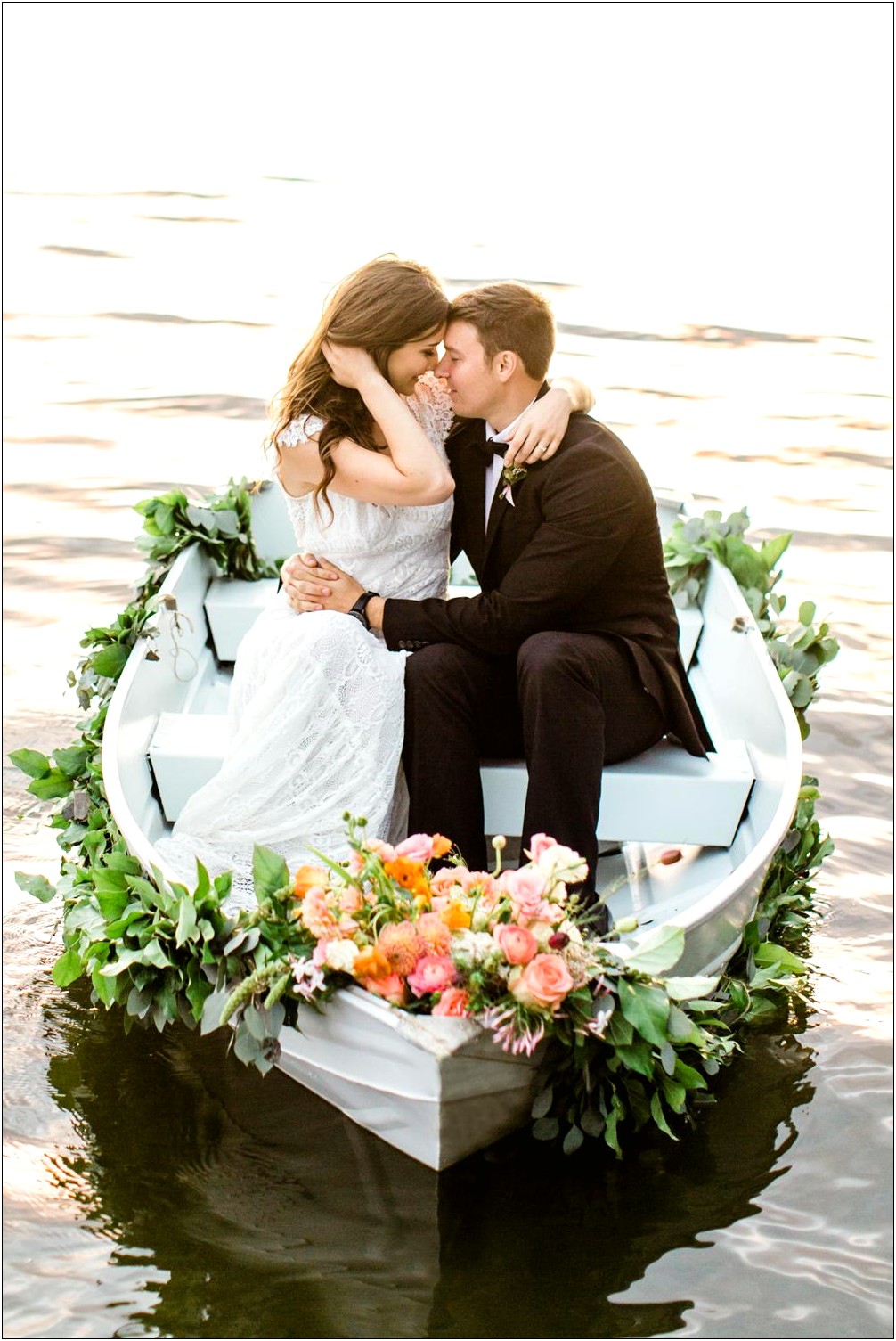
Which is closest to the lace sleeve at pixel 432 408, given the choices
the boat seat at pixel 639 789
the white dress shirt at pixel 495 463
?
the white dress shirt at pixel 495 463

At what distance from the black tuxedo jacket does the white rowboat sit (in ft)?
0.61

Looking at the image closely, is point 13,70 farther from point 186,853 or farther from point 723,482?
point 186,853

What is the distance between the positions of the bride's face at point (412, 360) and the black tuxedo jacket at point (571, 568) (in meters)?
0.21

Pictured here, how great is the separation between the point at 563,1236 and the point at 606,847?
106 cm

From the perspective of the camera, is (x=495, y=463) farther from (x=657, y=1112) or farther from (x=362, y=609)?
(x=657, y=1112)

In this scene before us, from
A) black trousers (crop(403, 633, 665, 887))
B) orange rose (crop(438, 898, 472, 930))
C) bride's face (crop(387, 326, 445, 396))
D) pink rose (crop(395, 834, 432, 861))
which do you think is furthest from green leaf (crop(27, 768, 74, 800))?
orange rose (crop(438, 898, 472, 930))

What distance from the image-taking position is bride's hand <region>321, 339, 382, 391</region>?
128 inches

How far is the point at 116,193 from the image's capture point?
42.9 feet

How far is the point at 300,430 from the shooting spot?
3320 millimetres

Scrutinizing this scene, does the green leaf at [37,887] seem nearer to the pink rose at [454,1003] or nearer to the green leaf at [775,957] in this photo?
the pink rose at [454,1003]

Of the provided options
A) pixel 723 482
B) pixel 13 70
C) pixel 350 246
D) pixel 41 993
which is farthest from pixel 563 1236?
pixel 13 70

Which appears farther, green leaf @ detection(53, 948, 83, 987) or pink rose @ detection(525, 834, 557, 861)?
green leaf @ detection(53, 948, 83, 987)

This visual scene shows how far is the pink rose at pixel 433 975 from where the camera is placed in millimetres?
2457

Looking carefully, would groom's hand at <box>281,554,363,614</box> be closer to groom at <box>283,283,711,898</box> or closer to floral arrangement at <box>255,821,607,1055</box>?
groom at <box>283,283,711,898</box>
